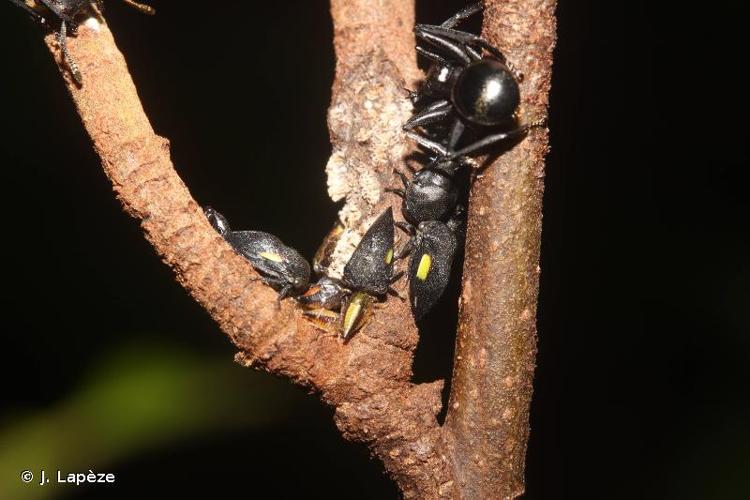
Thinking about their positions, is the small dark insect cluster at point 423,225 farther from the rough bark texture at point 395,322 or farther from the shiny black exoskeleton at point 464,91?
the rough bark texture at point 395,322

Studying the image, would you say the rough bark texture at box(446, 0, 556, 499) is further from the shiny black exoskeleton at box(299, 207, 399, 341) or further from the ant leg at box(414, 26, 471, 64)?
the ant leg at box(414, 26, 471, 64)

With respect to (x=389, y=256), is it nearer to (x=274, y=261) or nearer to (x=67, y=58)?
(x=274, y=261)

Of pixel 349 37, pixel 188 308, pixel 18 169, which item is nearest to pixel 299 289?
pixel 349 37

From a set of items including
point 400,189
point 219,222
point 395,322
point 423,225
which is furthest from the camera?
point 219,222

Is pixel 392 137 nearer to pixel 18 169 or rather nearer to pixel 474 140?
pixel 474 140

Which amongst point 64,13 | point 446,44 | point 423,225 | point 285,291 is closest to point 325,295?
point 285,291

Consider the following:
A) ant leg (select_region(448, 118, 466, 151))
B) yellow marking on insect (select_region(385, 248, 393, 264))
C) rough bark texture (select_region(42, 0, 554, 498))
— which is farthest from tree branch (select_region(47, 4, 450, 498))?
ant leg (select_region(448, 118, 466, 151))
